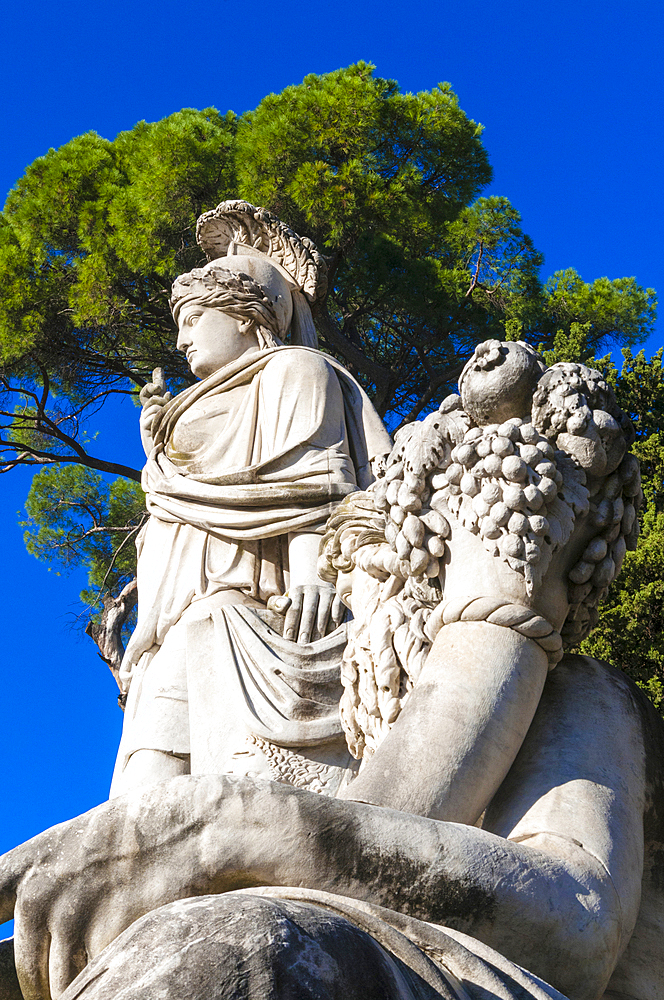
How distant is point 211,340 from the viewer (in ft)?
16.5

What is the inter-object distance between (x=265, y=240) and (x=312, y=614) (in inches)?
98.3

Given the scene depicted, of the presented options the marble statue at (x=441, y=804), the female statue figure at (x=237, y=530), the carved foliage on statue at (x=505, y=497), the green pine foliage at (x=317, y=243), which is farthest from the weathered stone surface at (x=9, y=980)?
the green pine foliage at (x=317, y=243)

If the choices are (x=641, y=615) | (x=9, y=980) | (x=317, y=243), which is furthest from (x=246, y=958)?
(x=317, y=243)

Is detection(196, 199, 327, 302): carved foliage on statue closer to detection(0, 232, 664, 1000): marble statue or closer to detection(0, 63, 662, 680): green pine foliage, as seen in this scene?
detection(0, 232, 664, 1000): marble statue

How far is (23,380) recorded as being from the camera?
37.1 ft

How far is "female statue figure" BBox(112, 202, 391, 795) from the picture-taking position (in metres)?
3.73

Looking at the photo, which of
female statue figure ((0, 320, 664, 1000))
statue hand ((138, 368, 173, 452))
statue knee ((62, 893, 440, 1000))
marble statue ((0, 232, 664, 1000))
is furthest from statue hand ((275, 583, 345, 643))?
statue knee ((62, 893, 440, 1000))

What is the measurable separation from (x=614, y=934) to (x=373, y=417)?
3029mm

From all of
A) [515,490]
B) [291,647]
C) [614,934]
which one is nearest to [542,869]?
[614,934]

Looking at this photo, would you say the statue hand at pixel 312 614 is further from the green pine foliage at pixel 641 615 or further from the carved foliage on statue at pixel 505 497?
the green pine foliage at pixel 641 615

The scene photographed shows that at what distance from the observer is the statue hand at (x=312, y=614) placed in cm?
396

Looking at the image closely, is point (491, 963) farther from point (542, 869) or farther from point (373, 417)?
point (373, 417)

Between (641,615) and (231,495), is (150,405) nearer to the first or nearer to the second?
(231,495)

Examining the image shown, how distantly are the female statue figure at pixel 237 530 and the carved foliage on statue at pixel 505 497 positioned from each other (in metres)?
1.04
